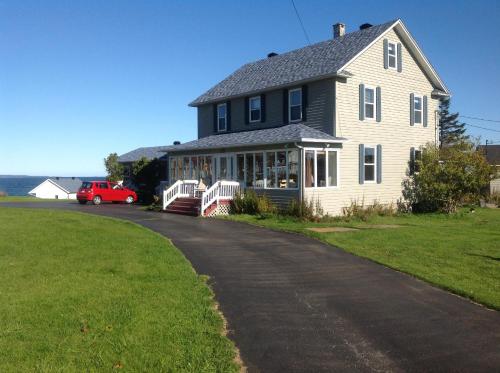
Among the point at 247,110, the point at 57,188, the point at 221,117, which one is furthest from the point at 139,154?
the point at 57,188

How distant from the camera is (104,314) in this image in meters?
6.91

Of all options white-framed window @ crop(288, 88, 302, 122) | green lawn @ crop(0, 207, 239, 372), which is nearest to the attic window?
white-framed window @ crop(288, 88, 302, 122)

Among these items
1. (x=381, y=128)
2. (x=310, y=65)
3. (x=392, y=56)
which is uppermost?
(x=392, y=56)

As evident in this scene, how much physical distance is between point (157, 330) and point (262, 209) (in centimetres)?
1572

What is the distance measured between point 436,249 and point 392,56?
1501 cm

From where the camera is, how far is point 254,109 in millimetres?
27422

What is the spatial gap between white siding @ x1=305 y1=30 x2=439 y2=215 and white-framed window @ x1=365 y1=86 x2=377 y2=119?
0.29 m

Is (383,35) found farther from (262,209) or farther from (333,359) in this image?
(333,359)

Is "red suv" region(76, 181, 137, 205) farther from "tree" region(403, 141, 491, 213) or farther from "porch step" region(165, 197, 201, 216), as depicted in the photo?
"tree" region(403, 141, 491, 213)

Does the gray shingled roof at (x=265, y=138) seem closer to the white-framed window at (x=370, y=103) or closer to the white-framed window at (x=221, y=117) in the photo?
the white-framed window at (x=221, y=117)

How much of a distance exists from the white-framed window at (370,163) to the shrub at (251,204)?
17.9ft

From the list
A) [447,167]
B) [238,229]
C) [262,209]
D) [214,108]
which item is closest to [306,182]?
[262,209]

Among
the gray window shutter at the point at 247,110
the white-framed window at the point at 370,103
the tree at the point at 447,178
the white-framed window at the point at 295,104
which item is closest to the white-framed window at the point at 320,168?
the white-framed window at the point at 295,104

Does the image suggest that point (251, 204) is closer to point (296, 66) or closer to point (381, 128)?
point (381, 128)
